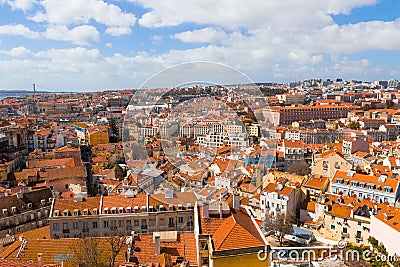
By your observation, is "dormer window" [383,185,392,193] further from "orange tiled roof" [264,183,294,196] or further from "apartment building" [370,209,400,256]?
"orange tiled roof" [264,183,294,196]

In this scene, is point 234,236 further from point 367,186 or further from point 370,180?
point 370,180

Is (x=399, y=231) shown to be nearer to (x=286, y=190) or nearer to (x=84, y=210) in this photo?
(x=286, y=190)

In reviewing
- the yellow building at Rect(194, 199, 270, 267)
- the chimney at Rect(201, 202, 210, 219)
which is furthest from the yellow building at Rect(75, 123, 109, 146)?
the yellow building at Rect(194, 199, 270, 267)

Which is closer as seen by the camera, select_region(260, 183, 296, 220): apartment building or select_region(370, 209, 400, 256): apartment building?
select_region(370, 209, 400, 256): apartment building

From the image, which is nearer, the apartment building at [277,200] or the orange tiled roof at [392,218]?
the orange tiled roof at [392,218]

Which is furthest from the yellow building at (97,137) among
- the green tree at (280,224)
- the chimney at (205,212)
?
the chimney at (205,212)

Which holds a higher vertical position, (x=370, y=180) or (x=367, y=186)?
(x=370, y=180)

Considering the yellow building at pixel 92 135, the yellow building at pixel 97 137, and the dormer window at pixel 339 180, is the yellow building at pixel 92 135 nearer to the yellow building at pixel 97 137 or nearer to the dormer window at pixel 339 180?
the yellow building at pixel 97 137


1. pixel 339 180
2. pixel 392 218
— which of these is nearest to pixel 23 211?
pixel 392 218
